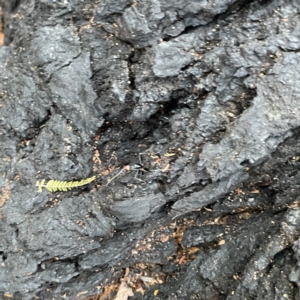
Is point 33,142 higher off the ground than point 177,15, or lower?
lower

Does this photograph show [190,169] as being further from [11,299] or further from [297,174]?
[11,299]

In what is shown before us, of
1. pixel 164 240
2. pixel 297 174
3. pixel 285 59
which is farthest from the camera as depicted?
pixel 164 240

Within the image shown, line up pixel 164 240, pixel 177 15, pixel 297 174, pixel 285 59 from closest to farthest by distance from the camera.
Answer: pixel 285 59
pixel 177 15
pixel 297 174
pixel 164 240

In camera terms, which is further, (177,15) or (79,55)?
(79,55)

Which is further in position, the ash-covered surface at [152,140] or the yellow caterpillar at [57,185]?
the yellow caterpillar at [57,185]

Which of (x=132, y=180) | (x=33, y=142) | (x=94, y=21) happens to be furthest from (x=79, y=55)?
(x=132, y=180)

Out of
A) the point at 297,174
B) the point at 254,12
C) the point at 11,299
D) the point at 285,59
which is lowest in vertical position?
the point at 11,299

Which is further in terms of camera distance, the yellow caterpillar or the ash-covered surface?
the yellow caterpillar
